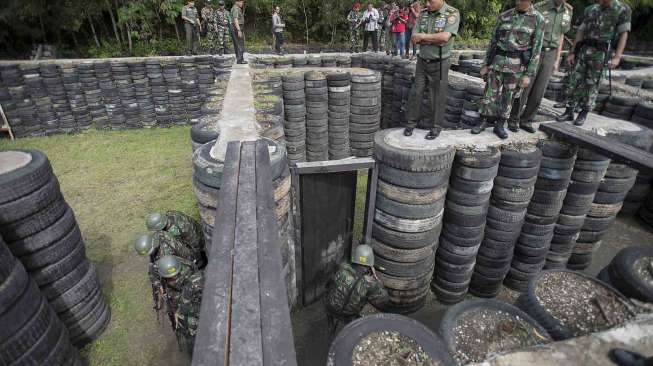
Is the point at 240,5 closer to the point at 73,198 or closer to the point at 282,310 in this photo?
the point at 73,198

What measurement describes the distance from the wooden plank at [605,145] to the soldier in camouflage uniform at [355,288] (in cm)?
267

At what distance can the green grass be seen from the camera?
411 cm

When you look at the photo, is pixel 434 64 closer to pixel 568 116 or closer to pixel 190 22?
pixel 568 116

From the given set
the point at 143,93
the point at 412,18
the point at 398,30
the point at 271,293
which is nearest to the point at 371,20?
the point at 398,30

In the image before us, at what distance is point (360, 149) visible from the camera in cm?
930

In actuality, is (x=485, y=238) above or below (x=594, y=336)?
below

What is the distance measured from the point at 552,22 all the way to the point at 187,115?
35.6ft

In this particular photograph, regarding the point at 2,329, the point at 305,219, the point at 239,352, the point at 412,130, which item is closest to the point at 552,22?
the point at 412,130

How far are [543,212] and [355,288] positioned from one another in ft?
9.26

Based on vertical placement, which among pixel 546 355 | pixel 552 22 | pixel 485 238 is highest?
pixel 552 22

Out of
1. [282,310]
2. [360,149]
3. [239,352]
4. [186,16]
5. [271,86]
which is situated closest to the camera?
[239,352]

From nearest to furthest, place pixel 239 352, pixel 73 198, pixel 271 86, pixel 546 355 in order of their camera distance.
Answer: pixel 239 352
pixel 546 355
pixel 73 198
pixel 271 86

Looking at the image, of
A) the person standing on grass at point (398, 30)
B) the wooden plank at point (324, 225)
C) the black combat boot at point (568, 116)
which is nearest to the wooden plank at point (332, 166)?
the wooden plank at point (324, 225)

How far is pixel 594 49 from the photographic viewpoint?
474 centimetres
